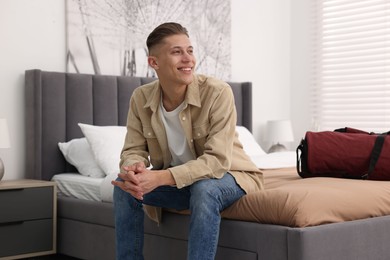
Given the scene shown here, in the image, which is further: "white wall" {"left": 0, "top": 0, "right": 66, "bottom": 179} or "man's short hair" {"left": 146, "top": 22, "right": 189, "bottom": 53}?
"white wall" {"left": 0, "top": 0, "right": 66, "bottom": 179}

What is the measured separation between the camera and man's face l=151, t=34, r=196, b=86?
2.80 meters

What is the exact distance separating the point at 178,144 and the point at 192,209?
1.25ft

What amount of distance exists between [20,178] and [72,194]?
0.45 meters

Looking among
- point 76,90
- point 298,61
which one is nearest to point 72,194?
point 76,90

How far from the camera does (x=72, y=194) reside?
399 centimetres

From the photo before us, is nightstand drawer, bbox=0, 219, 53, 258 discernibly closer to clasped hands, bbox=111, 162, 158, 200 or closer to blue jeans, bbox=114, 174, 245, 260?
blue jeans, bbox=114, 174, 245, 260

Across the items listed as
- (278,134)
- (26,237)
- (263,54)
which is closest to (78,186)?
(26,237)

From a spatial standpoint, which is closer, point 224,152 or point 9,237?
point 224,152

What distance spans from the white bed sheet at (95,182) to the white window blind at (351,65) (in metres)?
1.40

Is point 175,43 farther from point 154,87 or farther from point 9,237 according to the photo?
point 9,237

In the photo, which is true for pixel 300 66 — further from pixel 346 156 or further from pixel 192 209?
pixel 192 209

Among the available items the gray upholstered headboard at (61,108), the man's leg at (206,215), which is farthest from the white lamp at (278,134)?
the man's leg at (206,215)

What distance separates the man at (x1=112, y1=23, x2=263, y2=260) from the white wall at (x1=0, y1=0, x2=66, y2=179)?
149 centimetres

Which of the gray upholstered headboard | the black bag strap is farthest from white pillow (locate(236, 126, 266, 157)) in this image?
the black bag strap
